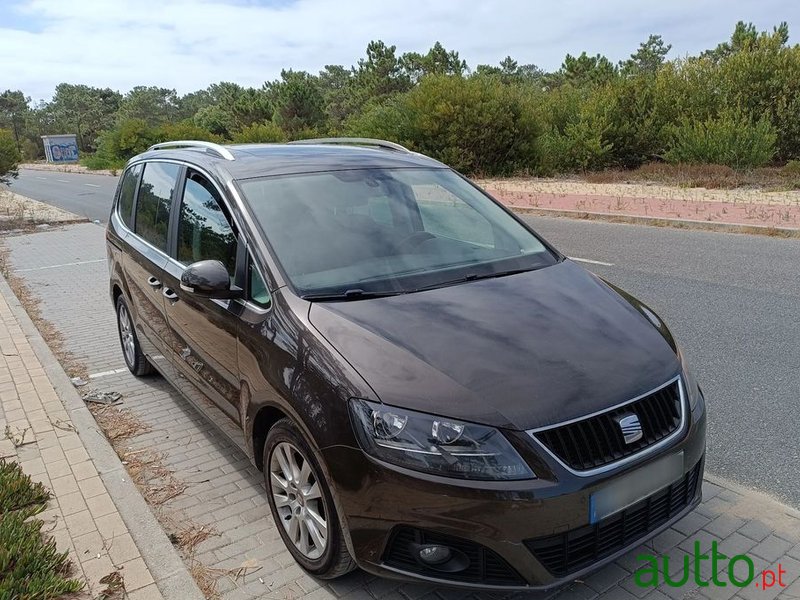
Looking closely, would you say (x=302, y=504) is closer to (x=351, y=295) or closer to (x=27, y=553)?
(x=351, y=295)

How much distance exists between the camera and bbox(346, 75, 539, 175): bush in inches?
934

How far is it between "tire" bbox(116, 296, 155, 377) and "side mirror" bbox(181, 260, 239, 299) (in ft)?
7.82

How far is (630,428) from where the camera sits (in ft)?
7.84

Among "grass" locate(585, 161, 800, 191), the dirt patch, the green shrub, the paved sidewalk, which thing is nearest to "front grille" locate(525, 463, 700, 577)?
the paved sidewalk

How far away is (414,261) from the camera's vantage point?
328 cm

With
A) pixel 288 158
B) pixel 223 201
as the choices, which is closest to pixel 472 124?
pixel 288 158

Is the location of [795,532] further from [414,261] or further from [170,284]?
[170,284]

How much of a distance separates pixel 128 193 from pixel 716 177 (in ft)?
55.8

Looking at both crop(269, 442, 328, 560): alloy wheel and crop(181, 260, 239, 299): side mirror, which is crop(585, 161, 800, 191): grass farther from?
crop(269, 442, 328, 560): alloy wheel

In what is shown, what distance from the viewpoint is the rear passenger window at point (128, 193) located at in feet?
16.9

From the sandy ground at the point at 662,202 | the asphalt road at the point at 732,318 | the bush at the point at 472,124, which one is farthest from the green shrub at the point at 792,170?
the bush at the point at 472,124

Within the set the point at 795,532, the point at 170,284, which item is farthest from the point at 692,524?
the point at 170,284

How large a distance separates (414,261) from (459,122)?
21.4 meters

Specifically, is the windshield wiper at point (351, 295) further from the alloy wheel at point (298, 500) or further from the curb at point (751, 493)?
the curb at point (751, 493)
